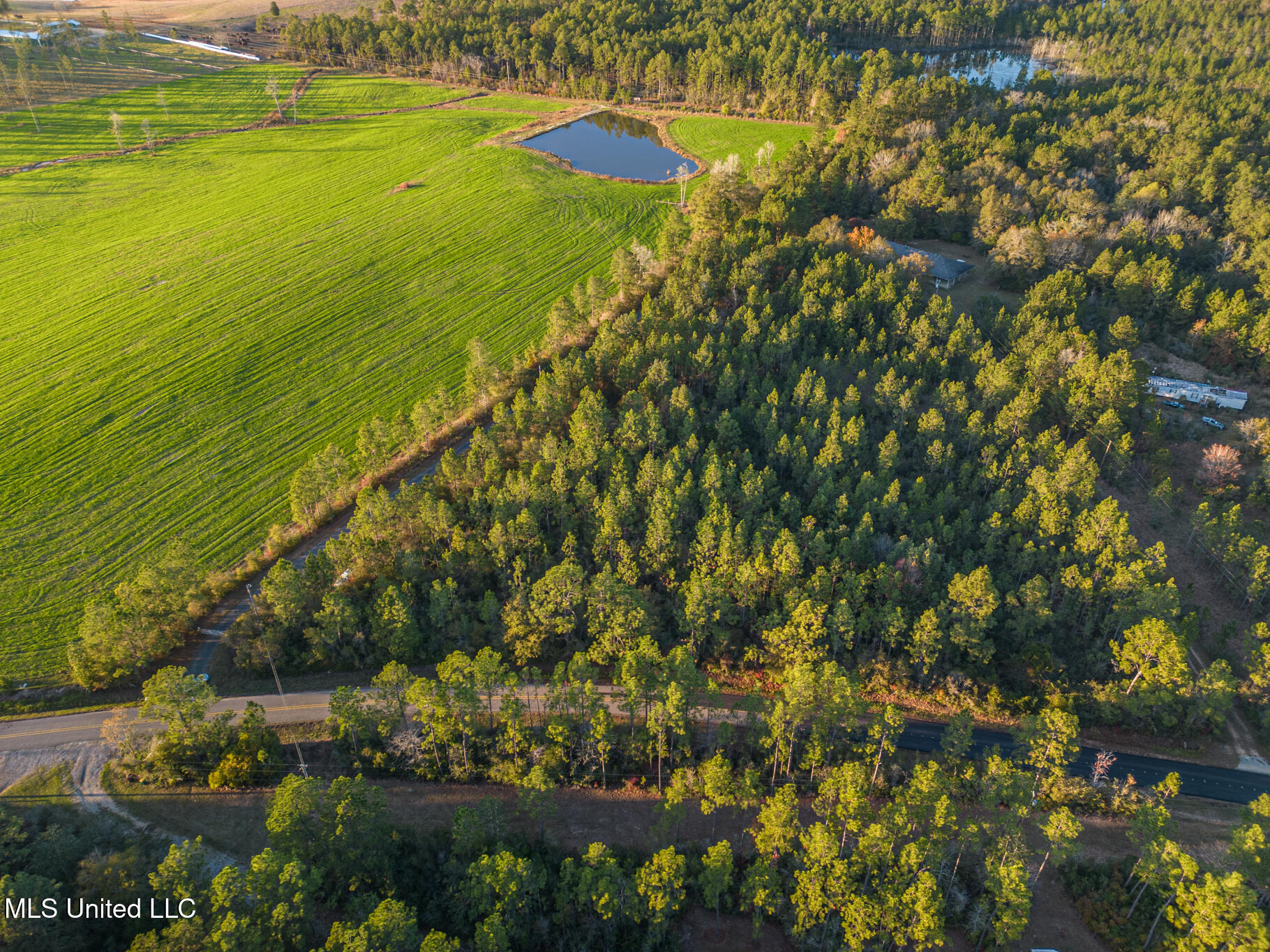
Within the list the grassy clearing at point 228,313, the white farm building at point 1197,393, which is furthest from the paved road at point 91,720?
the white farm building at point 1197,393

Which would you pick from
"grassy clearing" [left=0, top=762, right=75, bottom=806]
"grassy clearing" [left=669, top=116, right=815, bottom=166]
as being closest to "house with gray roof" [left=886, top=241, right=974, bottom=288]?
"grassy clearing" [left=669, top=116, right=815, bottom=166]

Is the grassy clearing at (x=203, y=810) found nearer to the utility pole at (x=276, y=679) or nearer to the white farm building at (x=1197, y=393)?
the utility pole at (x=276, y=679)

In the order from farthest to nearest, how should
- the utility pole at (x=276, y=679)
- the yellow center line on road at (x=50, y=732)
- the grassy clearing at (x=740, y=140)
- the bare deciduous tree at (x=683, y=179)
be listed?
the grassy clearing at (x=740, y=140)
the bare deciduous tree at (x=683, y=179)
the yellow center line on road at (x=50, y=732)
the utility pole at (x=276, y=679)

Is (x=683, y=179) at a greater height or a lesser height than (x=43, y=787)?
greater

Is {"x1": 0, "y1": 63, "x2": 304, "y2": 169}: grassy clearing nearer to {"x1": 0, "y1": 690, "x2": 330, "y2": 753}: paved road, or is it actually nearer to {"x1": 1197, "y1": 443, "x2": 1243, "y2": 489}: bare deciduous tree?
{"x1": 0, "y1": 690, "x2": 330, "y2": 753}: paved road

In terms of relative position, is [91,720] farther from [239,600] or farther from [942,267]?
[942,267]

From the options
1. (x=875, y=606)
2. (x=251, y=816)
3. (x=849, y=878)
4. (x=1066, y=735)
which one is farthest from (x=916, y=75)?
(x=251, y=816)

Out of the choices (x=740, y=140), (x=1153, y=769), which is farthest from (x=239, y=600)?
(x=740, y=140)
